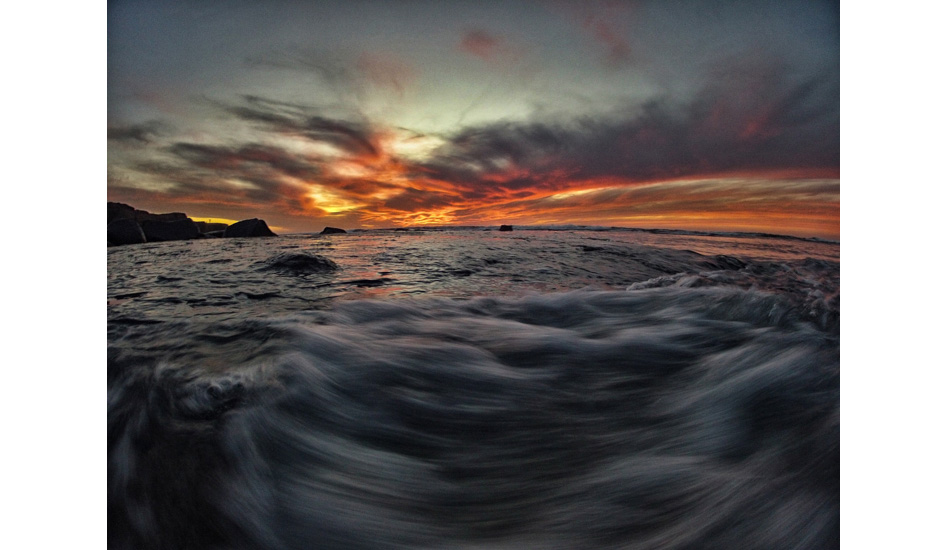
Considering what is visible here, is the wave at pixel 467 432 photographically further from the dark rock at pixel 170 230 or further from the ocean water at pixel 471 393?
the dark rock at pixel 170 230

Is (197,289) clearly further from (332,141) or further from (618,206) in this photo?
(618,206)

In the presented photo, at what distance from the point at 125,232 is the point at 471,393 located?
6.87 ft

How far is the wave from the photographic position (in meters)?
1.08

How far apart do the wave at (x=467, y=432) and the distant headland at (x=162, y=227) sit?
559mm

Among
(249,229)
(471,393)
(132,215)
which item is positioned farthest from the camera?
(249,229)

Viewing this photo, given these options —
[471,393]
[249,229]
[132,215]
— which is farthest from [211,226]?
[471,393]

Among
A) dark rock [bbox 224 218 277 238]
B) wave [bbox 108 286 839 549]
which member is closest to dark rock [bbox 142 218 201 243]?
dark rock [bbox 224 218 277 238]

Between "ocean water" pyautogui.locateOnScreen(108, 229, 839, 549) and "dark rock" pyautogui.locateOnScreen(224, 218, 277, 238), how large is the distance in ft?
0.29

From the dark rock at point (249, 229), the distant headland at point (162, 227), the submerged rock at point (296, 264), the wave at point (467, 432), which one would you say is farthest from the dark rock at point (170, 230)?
the wave at point (467, 432)

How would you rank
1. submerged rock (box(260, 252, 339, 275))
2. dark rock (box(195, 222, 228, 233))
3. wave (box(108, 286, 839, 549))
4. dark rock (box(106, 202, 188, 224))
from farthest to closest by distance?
1. submerged rock (box(260, 252, 339, 275))
2. dark rock (box(195, 222, 228, 233))
3. dark rock (box(106, 202, 188, 224))
4. wave (box(108, 286, 839, 549))

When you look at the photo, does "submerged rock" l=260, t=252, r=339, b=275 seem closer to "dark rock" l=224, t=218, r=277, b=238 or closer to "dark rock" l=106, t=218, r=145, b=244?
"dark rock" l=224, t=218, r=277, b=238

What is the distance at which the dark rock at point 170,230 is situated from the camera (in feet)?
6.51

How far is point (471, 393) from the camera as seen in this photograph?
1534 millimetres

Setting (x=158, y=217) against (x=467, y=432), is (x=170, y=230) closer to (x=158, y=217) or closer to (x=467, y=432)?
(x=158, y=217)
